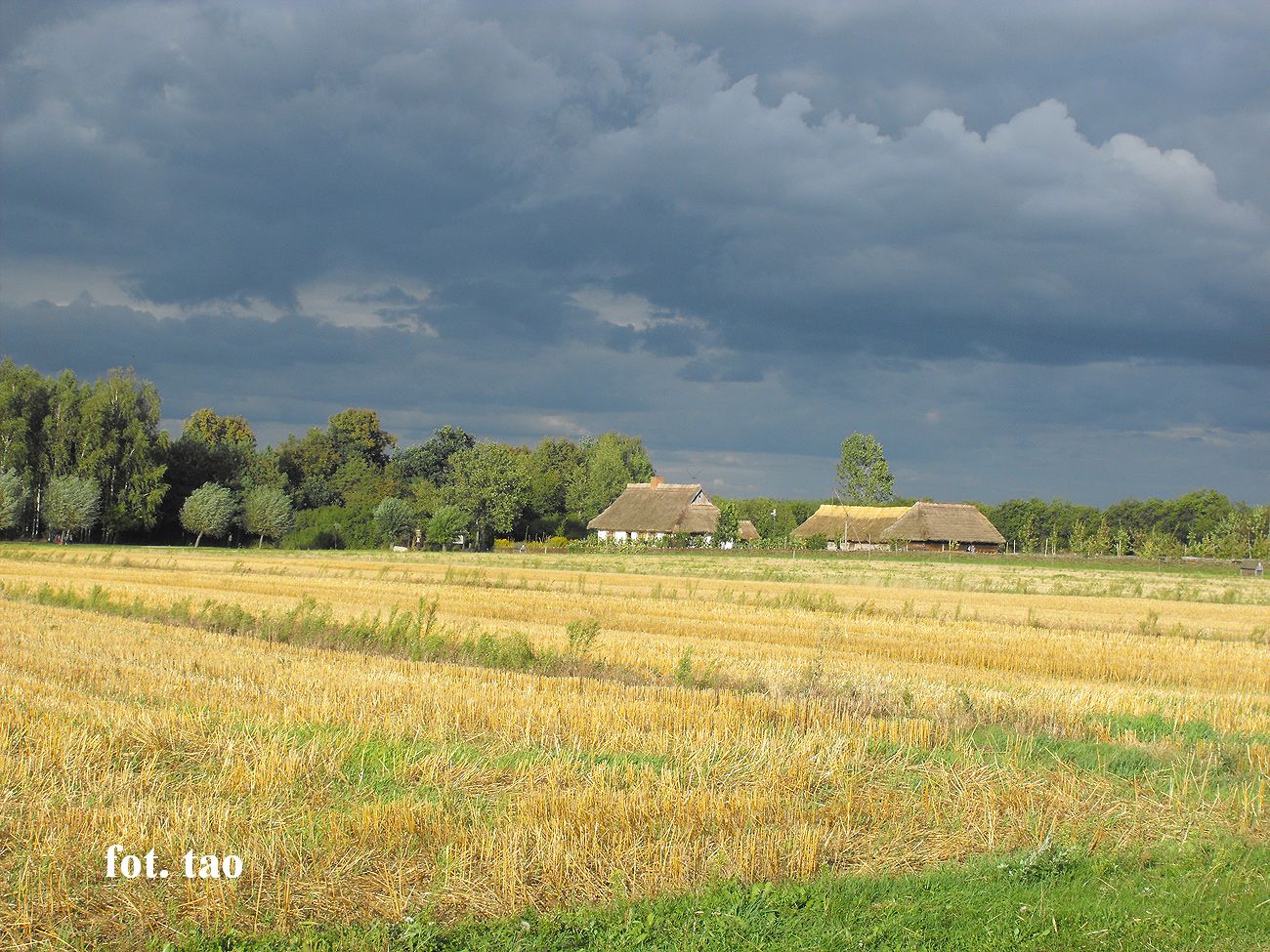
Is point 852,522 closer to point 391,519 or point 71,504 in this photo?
point 391,519

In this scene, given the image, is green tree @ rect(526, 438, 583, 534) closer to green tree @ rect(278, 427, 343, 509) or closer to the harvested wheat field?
green tree @ rect(278, 427, 343, 509)

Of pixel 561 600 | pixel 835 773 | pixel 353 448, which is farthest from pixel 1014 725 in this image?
pixel 353 448

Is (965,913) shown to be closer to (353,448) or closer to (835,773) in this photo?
(835,773)

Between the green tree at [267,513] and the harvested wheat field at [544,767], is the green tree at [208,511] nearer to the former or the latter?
the green tree at [267,513]

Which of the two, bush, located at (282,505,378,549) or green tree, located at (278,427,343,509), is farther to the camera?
green tree, located at (278,427,343,509)

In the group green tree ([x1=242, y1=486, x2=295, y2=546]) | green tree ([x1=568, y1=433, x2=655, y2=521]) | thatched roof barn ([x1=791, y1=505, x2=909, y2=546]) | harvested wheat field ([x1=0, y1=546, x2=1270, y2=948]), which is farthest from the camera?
green tree ([x1=568, y1=433, x2=655, y2=521])

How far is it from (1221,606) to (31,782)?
44489 millimetres

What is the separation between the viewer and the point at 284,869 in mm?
7070

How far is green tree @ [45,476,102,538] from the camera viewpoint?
3487 inches

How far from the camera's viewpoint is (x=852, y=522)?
129875 mm

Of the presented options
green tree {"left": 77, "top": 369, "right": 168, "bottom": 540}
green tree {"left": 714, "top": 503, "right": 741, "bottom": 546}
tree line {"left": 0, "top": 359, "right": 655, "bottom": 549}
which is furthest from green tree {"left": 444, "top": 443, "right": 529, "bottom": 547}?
green tree {"left": 77, "top": 369, "right": 168, "bottom": 540}

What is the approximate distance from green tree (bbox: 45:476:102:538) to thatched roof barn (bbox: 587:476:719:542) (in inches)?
2122

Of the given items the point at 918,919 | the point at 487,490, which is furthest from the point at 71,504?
the point at 918,919

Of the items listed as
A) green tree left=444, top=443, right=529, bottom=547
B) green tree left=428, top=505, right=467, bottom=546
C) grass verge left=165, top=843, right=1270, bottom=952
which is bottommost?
grass verge left=165, top=843, right=1270, bottom=952
